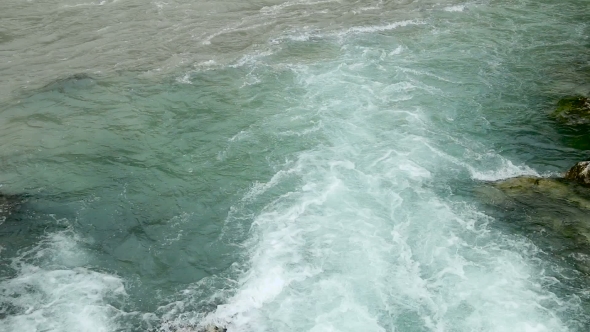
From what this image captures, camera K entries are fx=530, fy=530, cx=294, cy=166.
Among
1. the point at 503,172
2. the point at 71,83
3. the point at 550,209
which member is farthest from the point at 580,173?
the point at 71,83

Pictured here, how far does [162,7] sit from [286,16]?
636 cm

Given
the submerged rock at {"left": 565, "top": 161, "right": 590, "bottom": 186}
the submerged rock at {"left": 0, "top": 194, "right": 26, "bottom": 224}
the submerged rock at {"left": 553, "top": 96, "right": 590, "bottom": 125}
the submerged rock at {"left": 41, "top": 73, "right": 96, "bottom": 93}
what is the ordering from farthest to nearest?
the submerged rock at {"left": 41, "top": 73, "right": 96, "bottom": 93}
the submerged rock at {"left": 553, "top": 96, "right": 590, "bottom": 125}
the submerged rock at {"left": 565, "top": 161, "right": 590, "bottom": 186}
the submerged rock at {"left": 0, "top": 194, "right": 26, "bottom": 224}

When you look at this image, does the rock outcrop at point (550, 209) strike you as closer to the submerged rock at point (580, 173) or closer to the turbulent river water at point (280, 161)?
the submerged rock at point (580, 173)

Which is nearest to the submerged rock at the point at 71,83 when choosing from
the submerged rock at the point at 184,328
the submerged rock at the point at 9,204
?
the submerged rock at the point at 9,204

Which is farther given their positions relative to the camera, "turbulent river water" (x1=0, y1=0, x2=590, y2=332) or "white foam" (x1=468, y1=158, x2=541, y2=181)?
"white foam" (x1=468, y1=158, x2=541, y2=181)

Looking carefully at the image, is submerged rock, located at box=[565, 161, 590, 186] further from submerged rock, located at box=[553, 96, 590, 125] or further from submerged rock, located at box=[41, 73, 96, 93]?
submerged rock, located at box=[41, 73, 96, 93]

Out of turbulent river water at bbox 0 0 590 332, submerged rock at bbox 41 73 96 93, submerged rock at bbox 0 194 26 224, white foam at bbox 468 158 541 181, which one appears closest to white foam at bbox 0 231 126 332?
turbulent river water at bbox 0 0 590 332

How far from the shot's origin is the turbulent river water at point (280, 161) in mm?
13078

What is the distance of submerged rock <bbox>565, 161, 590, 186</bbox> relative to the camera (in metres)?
15.9

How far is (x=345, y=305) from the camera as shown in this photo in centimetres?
1301

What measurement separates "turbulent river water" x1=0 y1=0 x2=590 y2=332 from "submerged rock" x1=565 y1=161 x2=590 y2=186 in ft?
1.78

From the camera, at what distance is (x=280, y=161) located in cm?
1750

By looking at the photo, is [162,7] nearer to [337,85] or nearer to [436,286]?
[337,85]

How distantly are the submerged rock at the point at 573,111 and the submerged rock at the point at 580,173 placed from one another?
9.92 ft
